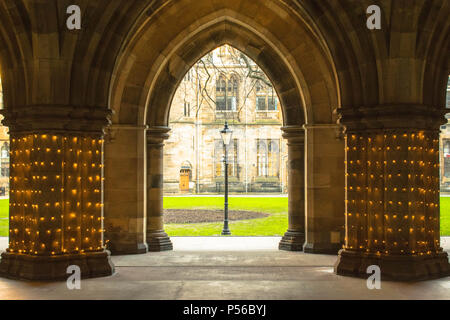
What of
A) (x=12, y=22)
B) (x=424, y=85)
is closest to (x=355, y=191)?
(x=424, y=85)

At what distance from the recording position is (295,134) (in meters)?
13.0

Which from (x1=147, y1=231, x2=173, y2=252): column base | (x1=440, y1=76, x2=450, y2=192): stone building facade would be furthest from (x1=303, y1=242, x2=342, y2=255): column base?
(x1=440, y1=76, x2=450, y2=192): stone building facade

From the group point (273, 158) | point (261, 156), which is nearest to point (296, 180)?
point (273, 158)

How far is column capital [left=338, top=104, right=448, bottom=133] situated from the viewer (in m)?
8.20

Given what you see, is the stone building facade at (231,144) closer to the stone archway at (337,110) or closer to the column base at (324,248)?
the column base at (324,248)

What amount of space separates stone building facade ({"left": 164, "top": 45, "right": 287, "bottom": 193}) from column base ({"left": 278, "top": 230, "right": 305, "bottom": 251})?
30.8m

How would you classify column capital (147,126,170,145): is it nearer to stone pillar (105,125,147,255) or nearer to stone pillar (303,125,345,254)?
stone pillar (105,125,147,255)

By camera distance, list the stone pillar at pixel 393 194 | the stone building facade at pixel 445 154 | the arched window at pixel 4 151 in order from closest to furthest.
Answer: the stone pillar at pixel 393 194, the arched window at pixel 4 151, the stone building facade at pixel 445 154

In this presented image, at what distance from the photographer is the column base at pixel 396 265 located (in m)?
8.16

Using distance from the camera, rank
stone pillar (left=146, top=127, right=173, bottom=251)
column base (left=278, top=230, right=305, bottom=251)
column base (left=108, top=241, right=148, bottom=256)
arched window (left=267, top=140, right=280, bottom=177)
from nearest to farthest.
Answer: column base (left=108, top=241, right=148, bottom=256)
column base (left=278, top=230, right=305, bottom=251)
stone pillar (left=146, top=127, right=173, bottom=251)
arched window (left=267, top=140, right=280, bottom=177)

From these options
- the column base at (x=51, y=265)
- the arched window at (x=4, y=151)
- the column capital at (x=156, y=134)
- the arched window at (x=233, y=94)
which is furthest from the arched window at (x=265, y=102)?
the column base at (x=51, y=265)

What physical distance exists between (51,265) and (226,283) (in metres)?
2.38

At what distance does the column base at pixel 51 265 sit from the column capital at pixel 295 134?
222 inches
